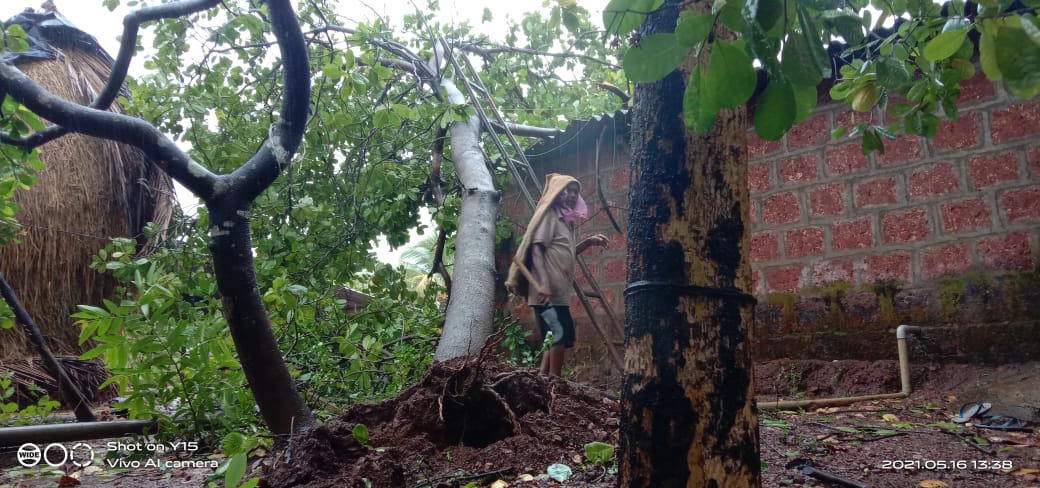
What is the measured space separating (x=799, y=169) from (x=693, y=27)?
3.48 meters

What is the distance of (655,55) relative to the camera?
85 centimetres

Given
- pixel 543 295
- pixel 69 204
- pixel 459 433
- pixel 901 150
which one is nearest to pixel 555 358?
pixel 543 295

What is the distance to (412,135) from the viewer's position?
5.53 m

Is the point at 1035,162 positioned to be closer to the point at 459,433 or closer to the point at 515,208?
the point at 459,433

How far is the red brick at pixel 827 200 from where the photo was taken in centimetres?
377

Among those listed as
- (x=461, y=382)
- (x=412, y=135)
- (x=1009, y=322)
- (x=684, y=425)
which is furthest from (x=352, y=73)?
(x=1009, y=322)

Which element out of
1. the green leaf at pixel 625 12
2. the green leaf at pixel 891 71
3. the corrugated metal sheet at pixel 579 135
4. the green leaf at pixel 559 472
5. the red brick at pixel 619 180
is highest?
the corrugated metal sheet at pixel 579 135

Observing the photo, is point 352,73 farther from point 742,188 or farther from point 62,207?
point 62,207

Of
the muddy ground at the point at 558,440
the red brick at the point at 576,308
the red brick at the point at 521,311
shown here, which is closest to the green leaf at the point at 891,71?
the muddy ground at the point at 558,440

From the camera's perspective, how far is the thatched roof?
16.4 feet

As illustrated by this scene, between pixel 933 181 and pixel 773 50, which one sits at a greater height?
pixel 933 181

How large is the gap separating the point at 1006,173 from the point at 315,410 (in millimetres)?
3780

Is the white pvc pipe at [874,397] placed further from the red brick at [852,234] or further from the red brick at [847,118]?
the red brick at [847,118]

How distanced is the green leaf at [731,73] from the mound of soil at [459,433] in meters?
1.51
